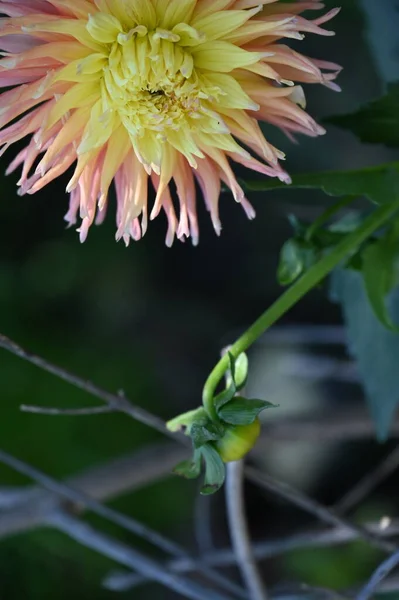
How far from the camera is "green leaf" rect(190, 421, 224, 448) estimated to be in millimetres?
365

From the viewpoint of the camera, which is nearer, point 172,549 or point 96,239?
point 172,549

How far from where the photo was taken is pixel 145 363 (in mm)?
1113

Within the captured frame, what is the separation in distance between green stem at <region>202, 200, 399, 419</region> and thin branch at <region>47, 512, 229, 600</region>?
0.62 ft

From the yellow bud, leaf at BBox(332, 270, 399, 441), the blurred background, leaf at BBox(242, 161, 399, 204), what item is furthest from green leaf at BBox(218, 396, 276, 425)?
the blurred background

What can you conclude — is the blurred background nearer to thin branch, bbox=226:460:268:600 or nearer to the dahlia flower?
thin branch, bbox=226:460:268:600

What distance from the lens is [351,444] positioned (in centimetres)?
110

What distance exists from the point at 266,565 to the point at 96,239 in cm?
52

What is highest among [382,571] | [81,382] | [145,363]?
[145,363]

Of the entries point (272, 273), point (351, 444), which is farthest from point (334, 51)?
point (351, 444)

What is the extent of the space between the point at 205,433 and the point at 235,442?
15 millimetres

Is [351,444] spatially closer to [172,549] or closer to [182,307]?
[182,307]

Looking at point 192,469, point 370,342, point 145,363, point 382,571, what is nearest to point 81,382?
point 192,469

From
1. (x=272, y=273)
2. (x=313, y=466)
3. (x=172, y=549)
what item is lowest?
(x=172, y=549)

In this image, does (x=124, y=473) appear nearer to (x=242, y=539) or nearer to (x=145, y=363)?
(x=242, y=539)
